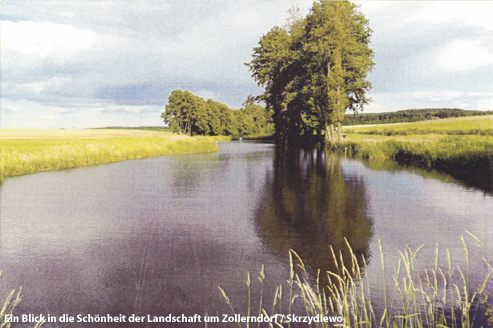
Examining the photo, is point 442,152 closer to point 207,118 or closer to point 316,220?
point 316,220

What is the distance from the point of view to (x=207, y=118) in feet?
378

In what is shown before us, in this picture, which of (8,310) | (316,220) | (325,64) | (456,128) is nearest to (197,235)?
(316,220)

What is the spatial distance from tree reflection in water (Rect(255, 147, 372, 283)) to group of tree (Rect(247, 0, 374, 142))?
24.4 metres

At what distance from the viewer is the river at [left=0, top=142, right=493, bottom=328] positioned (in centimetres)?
520

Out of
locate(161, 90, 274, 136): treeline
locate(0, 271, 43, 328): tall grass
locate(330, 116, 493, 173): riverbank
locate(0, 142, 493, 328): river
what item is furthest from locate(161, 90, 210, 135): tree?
locate(0, 271, 43, 328): tall grass

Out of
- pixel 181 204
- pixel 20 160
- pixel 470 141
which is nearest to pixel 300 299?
pixel 181 204

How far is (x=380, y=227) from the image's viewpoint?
8578 mm

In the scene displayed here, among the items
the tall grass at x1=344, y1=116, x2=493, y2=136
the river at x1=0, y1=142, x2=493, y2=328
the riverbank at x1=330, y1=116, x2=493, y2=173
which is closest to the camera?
the river at x1=0, y1=142, x2=493, y2=328

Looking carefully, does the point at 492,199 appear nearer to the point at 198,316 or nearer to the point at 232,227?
the point at 232,227

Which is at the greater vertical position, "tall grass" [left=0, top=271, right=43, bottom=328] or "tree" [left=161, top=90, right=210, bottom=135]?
"tree" [left=161, top=90, right=210, bottom=135]

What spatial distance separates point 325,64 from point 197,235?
35628mm

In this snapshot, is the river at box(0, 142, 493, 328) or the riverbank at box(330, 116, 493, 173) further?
the riverbank at box(330, 116, 493, 173)

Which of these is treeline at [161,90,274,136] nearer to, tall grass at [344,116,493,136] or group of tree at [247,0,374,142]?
tall grass at [344,116,493,136]

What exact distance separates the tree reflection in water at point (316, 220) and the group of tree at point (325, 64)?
80.0 ft
